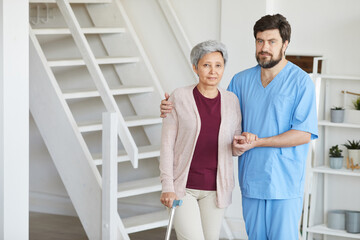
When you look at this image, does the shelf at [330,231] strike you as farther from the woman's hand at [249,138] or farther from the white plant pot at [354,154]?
the woman's hand at [249,138]

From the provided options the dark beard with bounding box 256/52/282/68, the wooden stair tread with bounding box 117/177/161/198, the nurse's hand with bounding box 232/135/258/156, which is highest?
the dark beard with bounding box 256/52/282/68

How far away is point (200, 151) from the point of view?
3.03 meters

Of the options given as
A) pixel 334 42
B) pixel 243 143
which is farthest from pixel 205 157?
pixel 334 42

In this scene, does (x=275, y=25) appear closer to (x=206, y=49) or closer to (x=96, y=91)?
(x=206, y=49)

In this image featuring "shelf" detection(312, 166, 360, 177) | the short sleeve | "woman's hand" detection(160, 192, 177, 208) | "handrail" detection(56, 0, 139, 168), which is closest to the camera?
"woman's hand" detection(160, 192, 177, 208)

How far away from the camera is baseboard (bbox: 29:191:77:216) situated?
6.12 m

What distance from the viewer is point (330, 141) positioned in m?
5.17

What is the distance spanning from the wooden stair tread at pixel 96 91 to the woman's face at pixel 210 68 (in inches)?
81.2

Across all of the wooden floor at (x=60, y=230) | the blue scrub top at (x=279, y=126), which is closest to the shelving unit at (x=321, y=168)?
the wooden floor at (x=60, y=230)

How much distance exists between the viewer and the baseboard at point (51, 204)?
6121mm

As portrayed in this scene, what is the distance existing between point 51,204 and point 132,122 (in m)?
1.50

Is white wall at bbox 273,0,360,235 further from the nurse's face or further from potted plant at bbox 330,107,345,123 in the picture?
the nurse's face

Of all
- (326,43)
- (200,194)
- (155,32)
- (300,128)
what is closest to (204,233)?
(200,194)

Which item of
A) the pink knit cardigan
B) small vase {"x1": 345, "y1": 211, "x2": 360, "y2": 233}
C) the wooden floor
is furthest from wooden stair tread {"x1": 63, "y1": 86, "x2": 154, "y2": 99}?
the pink knit cardigan
